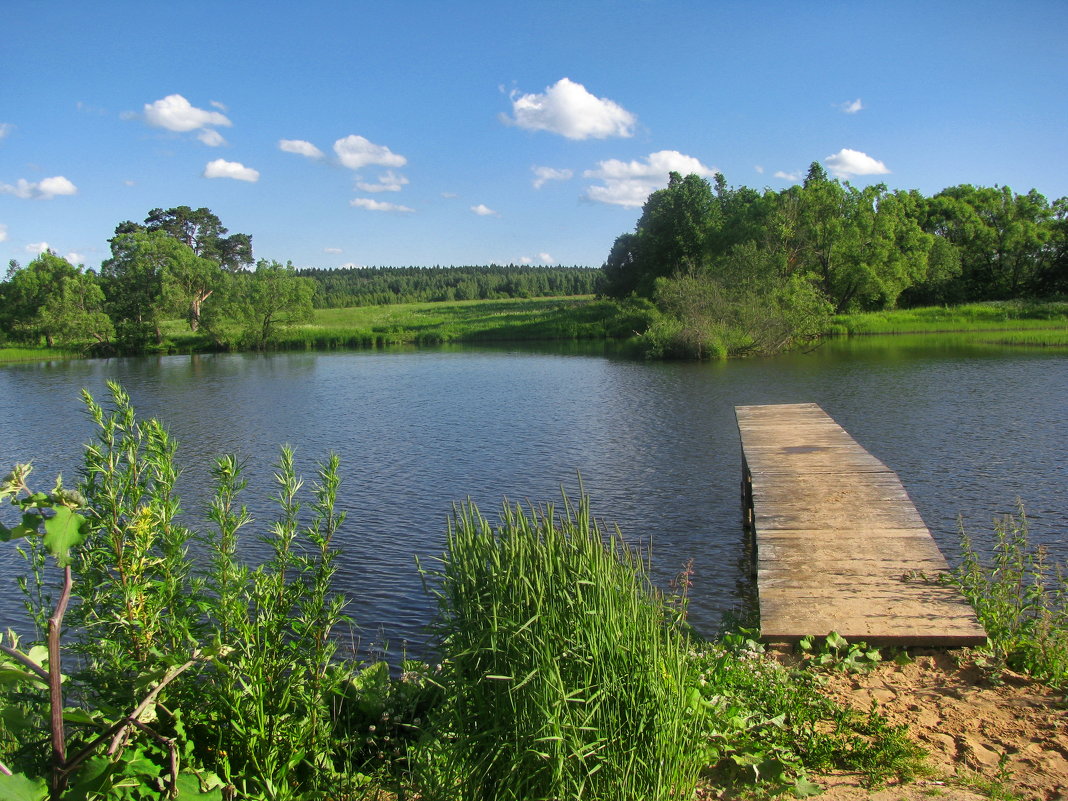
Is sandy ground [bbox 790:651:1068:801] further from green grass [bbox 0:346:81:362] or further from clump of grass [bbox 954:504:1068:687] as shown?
green grass [bbox 0:346:81:362]

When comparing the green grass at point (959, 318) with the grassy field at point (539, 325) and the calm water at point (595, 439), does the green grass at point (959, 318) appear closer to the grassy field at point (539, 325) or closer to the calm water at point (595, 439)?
the grassy field at point (539, 325)

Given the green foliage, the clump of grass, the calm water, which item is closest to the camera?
the green foliage

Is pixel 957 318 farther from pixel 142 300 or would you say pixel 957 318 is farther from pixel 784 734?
pixel 142 300

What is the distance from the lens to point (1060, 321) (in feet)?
137

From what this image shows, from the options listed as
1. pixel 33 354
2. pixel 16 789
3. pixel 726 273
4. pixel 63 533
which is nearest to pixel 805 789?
pixel 16 789

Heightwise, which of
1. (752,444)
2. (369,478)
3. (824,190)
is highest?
(824,190)

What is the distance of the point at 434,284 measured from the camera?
13975 centimetres

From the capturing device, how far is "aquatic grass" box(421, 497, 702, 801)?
3256 mm

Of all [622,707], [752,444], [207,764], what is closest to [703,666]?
[622,707]

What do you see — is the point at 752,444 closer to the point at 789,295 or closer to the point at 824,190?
the point at 789,295

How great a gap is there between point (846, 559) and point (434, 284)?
13671 cm

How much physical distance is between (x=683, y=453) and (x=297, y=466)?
8002 mm

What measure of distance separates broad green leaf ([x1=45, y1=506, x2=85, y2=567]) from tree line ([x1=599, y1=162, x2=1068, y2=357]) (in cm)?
3868

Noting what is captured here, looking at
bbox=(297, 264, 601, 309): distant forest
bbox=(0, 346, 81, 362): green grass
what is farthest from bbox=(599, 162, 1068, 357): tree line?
bbox=(0, 346, 81, 362): green grass
